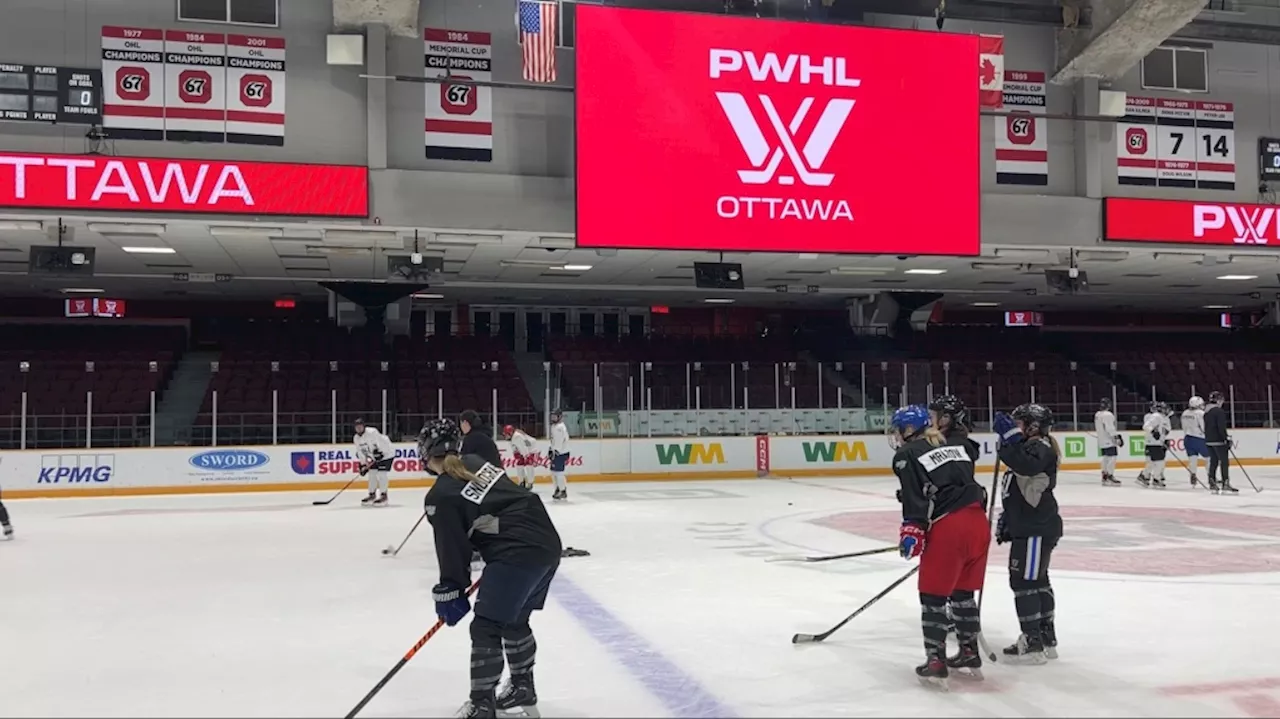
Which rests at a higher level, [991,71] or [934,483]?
[991,71]

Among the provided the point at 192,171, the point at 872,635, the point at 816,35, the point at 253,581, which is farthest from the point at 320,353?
the point at 872,635

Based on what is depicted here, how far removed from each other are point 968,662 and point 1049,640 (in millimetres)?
608

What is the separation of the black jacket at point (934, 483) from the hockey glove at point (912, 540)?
0.04 m

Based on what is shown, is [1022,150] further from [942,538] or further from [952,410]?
[942,538]

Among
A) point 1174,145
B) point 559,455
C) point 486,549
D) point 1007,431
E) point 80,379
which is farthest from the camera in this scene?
point 80,379

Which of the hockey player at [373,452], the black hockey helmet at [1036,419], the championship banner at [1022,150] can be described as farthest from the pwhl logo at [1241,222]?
the black hockey helmet at [1036,419]

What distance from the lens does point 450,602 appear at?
140 inches

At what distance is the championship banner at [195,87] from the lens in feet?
42.2

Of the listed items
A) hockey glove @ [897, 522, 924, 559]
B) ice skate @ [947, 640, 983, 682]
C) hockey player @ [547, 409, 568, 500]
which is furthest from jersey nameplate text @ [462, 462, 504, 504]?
hockey player @ [547, 409, 568, 500]

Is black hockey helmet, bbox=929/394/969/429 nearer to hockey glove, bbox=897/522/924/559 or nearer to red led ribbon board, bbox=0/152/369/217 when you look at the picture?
hockey glove, bbox=897/522/924/559

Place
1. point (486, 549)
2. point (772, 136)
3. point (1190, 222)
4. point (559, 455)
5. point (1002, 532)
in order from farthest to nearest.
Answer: point (1190, 222)
point (772, 136)
point (559, 455)
point (1002, 532)
point (486, 549)

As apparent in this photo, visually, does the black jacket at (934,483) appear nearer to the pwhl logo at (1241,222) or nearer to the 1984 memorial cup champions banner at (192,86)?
the 1984 memorial cup champions banner at (192,86)

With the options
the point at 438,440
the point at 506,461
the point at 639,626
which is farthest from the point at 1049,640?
the point at 506,461

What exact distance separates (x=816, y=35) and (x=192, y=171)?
850 cm
